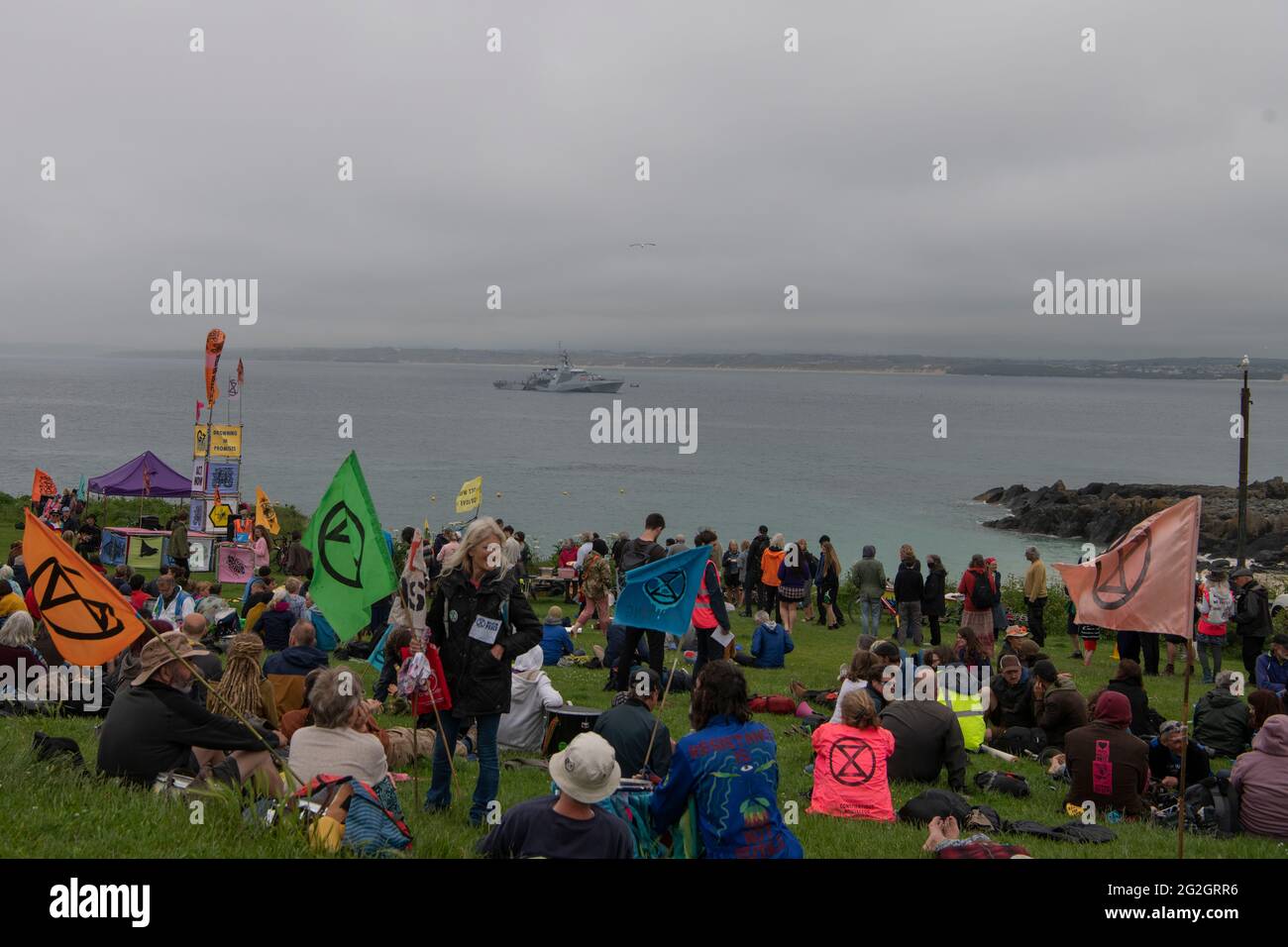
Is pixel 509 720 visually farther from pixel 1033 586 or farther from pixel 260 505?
pixel 260 505

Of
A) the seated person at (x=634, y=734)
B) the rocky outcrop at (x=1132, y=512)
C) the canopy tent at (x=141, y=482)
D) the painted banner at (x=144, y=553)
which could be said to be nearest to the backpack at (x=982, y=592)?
the seated person at (x=634, y=734)

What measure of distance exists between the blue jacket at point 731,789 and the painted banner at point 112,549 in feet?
69.6

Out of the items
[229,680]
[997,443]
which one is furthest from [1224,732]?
[997,443]

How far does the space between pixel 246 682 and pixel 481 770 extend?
9.70 feet

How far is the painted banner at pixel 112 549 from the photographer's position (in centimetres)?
2373

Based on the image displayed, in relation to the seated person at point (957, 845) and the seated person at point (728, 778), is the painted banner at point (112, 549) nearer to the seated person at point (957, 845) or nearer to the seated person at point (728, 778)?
the seated person at point (957, 845)

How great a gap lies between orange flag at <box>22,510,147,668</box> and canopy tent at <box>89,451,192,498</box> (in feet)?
69.8

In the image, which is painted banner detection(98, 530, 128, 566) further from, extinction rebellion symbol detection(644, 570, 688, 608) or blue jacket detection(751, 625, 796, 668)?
extinction rebellion symbol detection(644, 570, 688, 608)

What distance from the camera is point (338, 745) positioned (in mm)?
6684

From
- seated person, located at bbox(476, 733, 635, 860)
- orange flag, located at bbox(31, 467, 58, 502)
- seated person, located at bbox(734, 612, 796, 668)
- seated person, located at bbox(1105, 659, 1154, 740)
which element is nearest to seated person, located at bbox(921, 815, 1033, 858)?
seated person, located at bbox(476, 733, 635, 860)

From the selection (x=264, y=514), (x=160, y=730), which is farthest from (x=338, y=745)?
(x=264, y=514)

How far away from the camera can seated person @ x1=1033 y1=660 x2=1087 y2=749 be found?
35.4 ft
